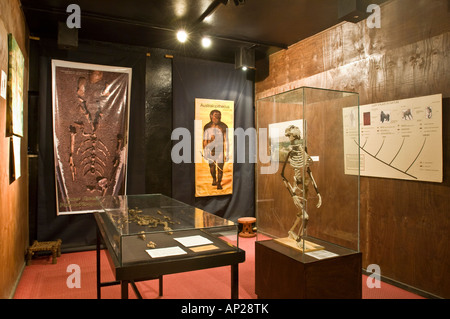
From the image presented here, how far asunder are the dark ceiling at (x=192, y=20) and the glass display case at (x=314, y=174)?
1412 millimetres

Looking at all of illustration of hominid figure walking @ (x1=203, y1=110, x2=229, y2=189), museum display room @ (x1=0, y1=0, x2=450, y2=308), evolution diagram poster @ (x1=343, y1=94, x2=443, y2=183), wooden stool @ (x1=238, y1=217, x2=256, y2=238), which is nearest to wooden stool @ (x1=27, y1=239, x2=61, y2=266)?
museum display room @ (x1=0, y1=0, x2=450, y2=308)

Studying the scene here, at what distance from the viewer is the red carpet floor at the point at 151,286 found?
312 centimetres

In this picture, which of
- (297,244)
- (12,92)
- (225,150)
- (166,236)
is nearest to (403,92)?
(297,244)

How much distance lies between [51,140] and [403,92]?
422cm

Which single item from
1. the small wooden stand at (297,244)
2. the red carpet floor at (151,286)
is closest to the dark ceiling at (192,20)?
the small wooden stand at (297,244)

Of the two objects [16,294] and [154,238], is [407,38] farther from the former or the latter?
[16,294]

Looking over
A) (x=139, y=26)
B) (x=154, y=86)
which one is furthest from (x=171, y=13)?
(x=154, y=86)

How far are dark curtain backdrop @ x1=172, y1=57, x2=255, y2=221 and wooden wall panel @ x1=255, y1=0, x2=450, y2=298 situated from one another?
1.83 meters

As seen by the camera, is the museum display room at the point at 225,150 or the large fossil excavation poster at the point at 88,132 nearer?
the museum display room at the point at 225,150

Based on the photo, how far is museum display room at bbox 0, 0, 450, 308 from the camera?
2604 mm

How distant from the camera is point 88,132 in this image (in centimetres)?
460

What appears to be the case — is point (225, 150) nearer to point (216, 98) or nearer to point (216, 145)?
point (216, 145)

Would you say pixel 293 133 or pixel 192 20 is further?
pixel 192 20

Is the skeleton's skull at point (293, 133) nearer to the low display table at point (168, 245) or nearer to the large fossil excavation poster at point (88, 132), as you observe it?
the low display table at point (168, 245)
